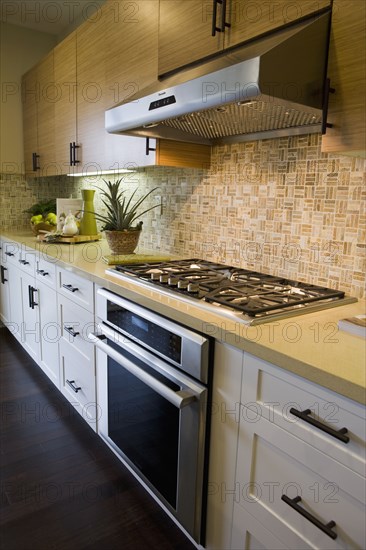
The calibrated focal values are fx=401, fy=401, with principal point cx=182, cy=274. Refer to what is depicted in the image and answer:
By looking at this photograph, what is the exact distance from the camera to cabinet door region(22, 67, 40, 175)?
3176 mm

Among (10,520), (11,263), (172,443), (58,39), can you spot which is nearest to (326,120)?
(172,443)

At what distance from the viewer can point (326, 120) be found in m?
1.15

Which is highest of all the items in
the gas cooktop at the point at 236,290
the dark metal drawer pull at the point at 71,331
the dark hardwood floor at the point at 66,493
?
the gas cooktop at the point at 236,290

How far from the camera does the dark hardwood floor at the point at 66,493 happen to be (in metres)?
1.43

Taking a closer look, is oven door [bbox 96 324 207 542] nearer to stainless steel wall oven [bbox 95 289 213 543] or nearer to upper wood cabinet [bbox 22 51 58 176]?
stainless steel wall oven [bbox 95 289 213 543]

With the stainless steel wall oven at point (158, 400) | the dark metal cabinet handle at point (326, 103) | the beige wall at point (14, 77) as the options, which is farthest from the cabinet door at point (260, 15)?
the beige wall at point (14, 77)

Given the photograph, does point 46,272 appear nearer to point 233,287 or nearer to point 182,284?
point 182,284

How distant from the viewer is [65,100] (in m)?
2.71

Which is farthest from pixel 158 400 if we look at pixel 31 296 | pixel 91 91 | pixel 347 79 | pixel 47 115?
pixel 47 115

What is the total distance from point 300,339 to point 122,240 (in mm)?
1310

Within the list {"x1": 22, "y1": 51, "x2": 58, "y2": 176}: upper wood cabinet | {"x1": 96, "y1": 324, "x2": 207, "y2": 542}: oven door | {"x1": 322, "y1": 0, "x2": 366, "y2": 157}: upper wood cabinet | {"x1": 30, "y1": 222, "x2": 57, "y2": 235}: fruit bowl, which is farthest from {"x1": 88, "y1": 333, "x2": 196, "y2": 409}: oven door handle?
{"x1": 22, "y1": 51, "x2": 58, "y2": 176}: upper wood cabinet

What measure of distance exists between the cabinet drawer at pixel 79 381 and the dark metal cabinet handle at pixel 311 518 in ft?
3.68

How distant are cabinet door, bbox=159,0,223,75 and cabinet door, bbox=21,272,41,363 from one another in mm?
1573

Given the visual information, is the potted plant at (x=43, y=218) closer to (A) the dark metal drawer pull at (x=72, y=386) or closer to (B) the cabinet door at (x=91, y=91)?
(B) the cabinet door at (x=91, y=91)
